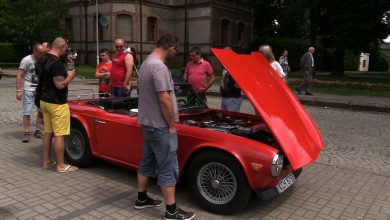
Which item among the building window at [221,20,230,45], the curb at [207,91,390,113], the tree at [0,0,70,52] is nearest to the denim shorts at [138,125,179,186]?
the curb at [207,91,390,113]

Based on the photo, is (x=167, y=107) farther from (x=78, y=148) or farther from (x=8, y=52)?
(x=8, y=52)

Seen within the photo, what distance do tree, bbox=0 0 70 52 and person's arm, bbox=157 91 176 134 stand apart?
29.6 metres

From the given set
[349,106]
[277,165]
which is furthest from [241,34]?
[277,165]

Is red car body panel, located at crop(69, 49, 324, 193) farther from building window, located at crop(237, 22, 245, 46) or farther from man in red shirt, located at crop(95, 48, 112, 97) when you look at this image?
building window, located at crop(237, 22, 245, 46)

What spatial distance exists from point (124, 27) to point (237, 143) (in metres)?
31.2

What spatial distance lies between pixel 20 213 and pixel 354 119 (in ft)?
30.7

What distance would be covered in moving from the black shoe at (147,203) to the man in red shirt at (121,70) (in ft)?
10.1

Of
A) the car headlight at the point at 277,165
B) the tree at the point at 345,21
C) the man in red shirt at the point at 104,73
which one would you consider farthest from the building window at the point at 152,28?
the car headlight at the point at 277,165

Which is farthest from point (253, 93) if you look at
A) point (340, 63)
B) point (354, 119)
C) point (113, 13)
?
point (113, 13)

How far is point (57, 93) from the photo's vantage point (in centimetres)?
559

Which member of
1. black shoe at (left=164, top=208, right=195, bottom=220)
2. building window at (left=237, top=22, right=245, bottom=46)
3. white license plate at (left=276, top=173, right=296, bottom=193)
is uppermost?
building window at (left=237, top=22, right=245, bottom=46)

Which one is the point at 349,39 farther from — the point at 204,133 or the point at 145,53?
the point at 204,133

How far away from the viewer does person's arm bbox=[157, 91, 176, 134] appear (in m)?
3.90

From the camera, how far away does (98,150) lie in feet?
18.5
